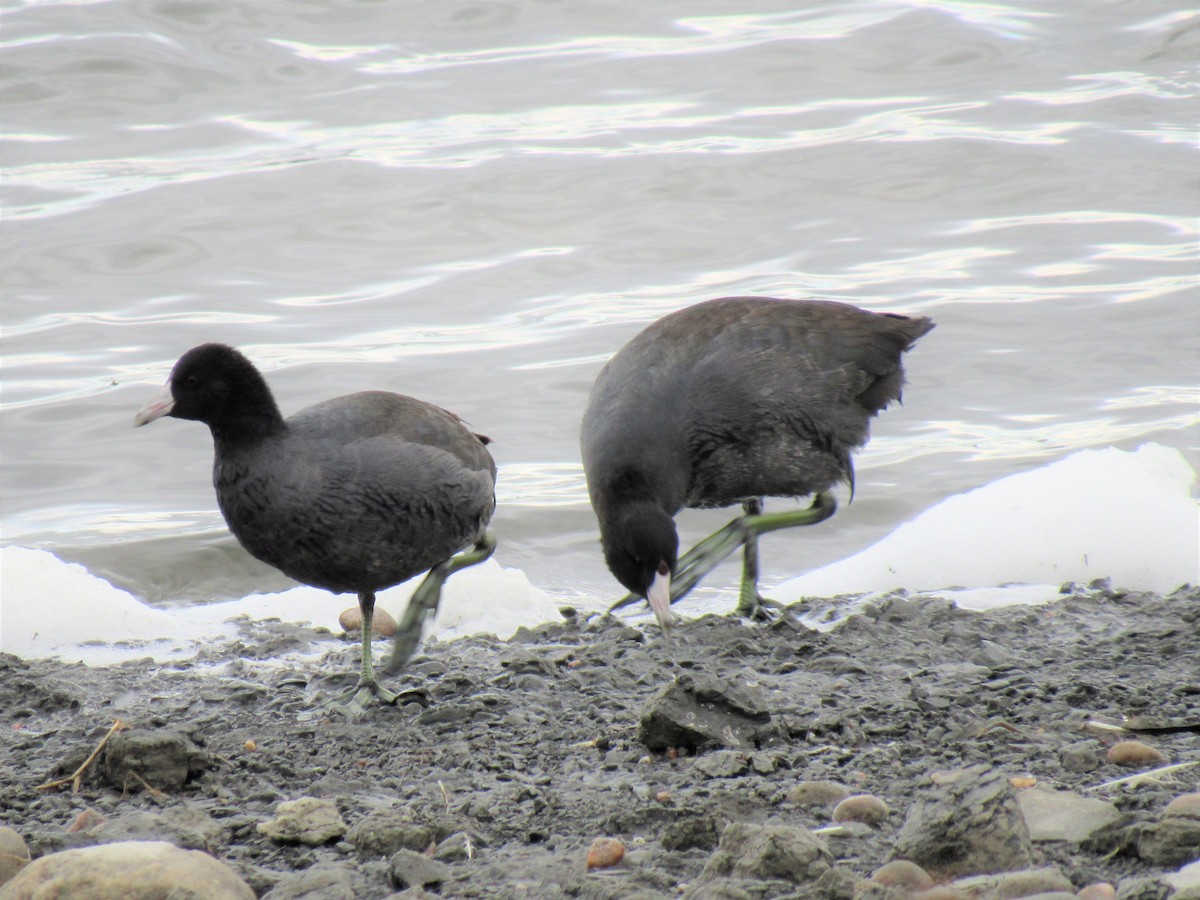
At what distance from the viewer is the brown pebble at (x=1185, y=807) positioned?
121 inches

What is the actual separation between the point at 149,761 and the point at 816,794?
6.07ft

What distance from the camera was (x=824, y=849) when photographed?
3010 mm

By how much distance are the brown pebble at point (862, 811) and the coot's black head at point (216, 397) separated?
8.80 feet

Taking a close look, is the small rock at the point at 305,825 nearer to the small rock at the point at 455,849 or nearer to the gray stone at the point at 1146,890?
the small rock at the point at 455,849

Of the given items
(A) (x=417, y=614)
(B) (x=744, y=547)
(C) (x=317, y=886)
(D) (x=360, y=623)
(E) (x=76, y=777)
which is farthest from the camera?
(B) (x=744, y=547)

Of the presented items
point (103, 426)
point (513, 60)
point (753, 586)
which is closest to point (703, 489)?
point (753, 586)

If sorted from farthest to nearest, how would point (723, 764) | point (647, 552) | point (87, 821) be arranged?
point (647, 552)
point (723, 764)
point (87, 821)

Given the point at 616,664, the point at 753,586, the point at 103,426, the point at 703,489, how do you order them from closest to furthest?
the point at 616,664, the point at 703,489, the point at 753,586, the point at 103,426

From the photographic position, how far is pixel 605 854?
3.21 metres

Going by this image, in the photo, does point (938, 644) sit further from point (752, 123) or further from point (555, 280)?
point (752, 123)

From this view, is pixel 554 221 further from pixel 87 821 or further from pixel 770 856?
pixel 770 856

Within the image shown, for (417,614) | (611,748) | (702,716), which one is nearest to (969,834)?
(702,716)

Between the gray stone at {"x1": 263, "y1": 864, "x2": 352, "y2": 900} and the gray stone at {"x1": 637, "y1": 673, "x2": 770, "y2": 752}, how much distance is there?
1183 mm

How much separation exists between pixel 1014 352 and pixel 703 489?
19.5 ft
